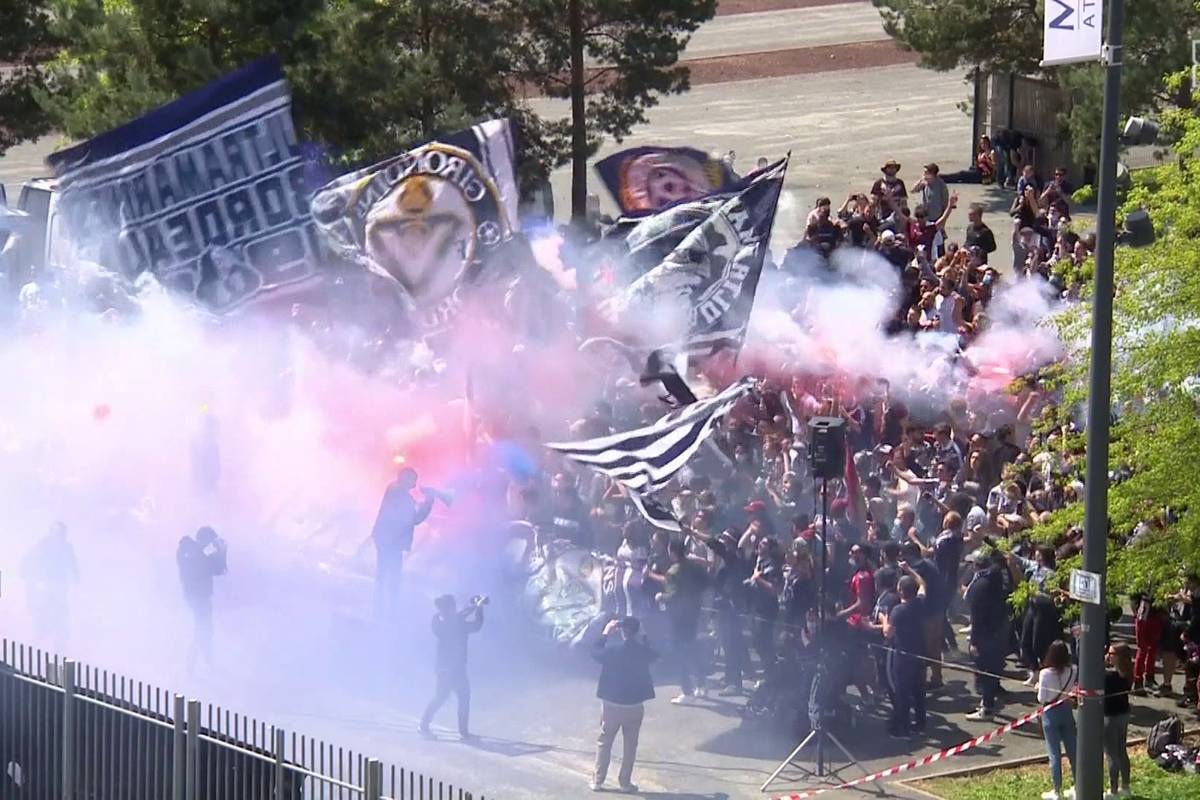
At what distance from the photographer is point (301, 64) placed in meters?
30.0

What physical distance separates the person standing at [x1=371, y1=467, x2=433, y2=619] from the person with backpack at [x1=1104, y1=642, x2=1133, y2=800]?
649cm

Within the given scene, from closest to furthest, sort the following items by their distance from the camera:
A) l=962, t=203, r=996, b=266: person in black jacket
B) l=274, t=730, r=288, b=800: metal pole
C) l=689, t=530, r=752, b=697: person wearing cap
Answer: l=274, t=730, r=288, b=800: metal pole < l=689, t=530, r=752, b=697: person wearing cap < l=962, t=203, r=996, b=266: person in black jacket

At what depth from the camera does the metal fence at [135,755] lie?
12.2 m

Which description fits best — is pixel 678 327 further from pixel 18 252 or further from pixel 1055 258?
pixel 18 252

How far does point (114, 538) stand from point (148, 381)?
6.83 feet

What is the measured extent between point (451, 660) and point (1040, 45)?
70.3ft

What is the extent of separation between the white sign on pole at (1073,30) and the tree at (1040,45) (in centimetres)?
1554

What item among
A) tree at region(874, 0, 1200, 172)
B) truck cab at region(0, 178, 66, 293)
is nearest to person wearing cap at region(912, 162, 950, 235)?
tree at region(874, 0, 1200, 172)

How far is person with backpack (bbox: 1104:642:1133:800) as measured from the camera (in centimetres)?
1462

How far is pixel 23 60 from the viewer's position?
35.8 meters

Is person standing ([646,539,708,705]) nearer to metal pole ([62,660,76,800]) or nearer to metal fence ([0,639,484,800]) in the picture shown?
metal fence ([0,639,484,800])

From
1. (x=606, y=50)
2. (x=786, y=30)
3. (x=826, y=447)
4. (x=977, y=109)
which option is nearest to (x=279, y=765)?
(x=826, y=447)

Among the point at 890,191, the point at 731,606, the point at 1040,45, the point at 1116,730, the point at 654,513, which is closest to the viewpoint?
the point at 1116,730

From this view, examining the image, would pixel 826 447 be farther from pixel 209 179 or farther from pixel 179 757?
pixel 209 179
